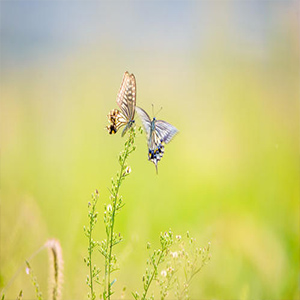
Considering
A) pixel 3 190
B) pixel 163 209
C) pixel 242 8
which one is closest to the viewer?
pixel 3 190

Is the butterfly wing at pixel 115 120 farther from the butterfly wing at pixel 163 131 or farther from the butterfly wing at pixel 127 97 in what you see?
the butterfly wing at pixel 163 131

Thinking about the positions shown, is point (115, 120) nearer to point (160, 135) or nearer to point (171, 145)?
point (160, 135)

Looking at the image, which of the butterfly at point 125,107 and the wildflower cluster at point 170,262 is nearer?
the wildflower cluster at point 170,262

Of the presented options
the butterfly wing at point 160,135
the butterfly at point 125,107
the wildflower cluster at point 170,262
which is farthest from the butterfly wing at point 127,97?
the wildflower cluster at point 170,262

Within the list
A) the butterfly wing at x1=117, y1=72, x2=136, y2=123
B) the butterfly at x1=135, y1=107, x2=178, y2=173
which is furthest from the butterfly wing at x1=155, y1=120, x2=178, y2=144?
the butterfly wing at x1=117, y1=72, x2=136, y2=123

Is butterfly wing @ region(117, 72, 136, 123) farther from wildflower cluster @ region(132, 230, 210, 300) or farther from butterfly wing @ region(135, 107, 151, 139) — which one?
wildflower cluster @ region(132, 230, 210, 300)

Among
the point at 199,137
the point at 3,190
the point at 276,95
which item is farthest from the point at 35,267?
the point at 276,95

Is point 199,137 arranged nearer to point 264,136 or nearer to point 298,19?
point 264,136
